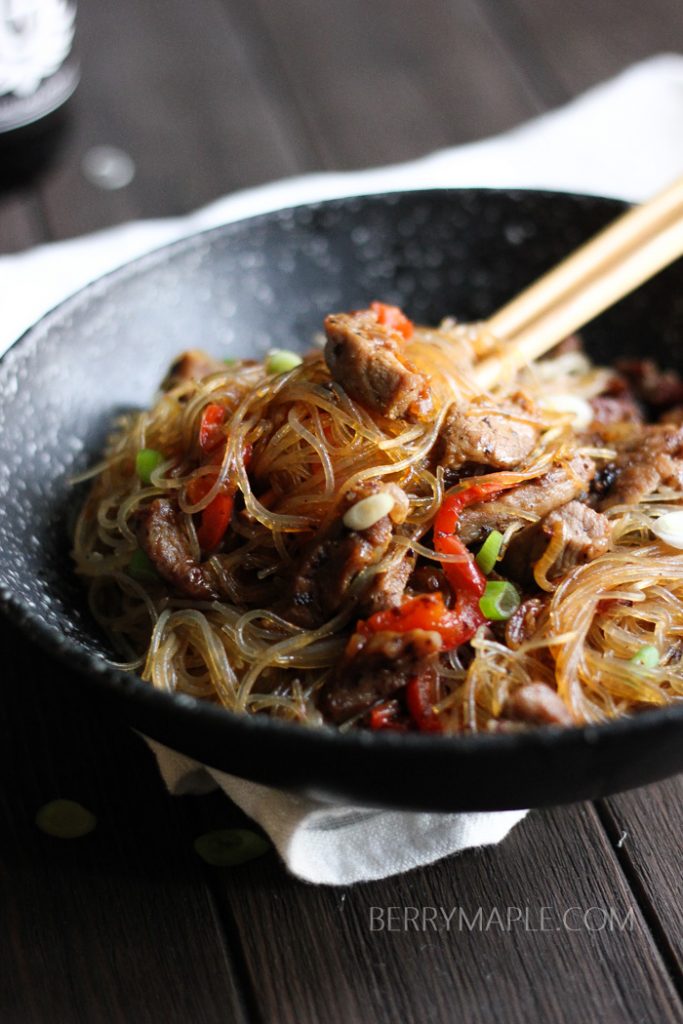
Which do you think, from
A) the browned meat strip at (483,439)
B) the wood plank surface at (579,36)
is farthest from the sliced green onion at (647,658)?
the wood plank surface at (579,36)

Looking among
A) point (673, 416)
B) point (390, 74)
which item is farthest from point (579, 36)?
point (673, 416)

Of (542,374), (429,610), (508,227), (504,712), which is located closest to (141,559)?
(429,610)

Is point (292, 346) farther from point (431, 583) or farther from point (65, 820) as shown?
point (65, 820)

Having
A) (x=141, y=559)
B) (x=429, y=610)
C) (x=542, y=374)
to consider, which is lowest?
(x=542, y=374)

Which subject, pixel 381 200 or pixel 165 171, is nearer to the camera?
pixel 381 200

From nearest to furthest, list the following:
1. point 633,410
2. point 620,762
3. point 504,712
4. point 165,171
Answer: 1. point 620,762
2. point 504,712
3. point 633,410
4. point 165,171

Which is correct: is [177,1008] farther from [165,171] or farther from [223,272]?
[165,171]

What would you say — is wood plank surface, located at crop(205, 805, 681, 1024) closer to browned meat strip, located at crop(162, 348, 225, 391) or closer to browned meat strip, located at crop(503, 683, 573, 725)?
browned meat strip, located at crop(503, 683, 573, 725)

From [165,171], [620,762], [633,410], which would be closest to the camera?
[620,762]
